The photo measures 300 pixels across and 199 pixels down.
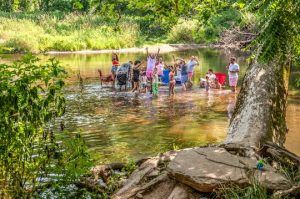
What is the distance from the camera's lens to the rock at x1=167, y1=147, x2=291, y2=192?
6.75 metres

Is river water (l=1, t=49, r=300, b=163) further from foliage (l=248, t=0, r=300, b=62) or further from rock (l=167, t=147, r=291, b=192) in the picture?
foliage (l=248, t=0, r=300, b=62)

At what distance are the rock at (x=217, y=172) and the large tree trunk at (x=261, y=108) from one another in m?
0.85

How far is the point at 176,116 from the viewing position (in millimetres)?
15508

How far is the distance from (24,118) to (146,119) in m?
8.92

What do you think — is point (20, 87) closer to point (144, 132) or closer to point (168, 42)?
point (144, 132)

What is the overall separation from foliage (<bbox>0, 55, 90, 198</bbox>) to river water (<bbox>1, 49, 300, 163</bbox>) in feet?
3.93

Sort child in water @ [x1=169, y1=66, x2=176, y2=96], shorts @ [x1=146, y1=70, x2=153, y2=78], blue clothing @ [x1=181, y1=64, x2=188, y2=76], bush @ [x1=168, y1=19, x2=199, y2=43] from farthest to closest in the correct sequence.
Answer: bush @ [x1=168, y1=19, x2=199, y2=43] → blue clothing @ [x1=181, y1=64, x2=188, y2=76] → shorts @ [x1=146, y1=70, x2=153, y2=78] → child in water @ [x1=169, y1=66, x2=176, y2=96]

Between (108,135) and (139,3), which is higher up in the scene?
(139,3)

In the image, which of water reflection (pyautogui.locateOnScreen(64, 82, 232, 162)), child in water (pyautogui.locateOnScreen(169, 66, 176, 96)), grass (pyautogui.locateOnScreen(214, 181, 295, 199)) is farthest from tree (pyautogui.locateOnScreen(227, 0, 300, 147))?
child in water (pyautogui.locateOnScreen(169, 66, 176, 96))

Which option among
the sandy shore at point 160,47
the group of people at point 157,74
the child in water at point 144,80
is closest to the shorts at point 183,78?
the group of people at point 157,74

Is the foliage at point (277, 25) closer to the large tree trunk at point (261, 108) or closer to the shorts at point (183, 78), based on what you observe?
the large tree trunk at point (261, 108)

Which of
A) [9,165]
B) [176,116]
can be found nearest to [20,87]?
[9,165]

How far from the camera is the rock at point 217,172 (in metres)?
6.75

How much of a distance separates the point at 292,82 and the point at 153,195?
18269 millimetres
